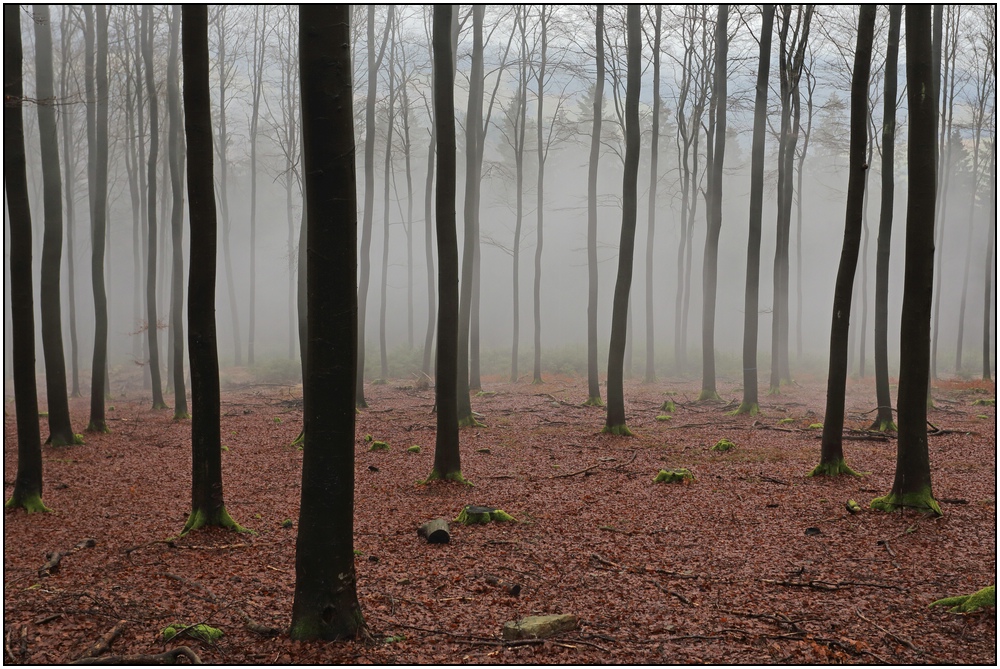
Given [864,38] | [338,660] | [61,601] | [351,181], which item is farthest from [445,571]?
[864,38]

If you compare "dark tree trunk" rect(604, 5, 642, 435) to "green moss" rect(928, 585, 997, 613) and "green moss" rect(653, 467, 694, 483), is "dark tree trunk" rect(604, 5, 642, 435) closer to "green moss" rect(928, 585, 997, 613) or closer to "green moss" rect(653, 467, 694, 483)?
"green moss" rect(653, 467, 694, 483)

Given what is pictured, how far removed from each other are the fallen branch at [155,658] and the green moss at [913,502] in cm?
662

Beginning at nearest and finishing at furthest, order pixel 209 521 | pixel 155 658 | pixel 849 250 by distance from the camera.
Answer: pixel 155 658 < pixel 209 521 < pixel 849 250

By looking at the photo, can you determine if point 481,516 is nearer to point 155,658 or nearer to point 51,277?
point 155,658

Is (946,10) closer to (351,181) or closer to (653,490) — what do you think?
(653,490)

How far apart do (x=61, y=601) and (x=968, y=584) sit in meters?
6.66

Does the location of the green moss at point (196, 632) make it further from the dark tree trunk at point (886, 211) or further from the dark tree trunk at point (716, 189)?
the dark tree trunk at point (716, 189)

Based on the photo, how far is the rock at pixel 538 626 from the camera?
4.29 metres

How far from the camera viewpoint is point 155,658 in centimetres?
384

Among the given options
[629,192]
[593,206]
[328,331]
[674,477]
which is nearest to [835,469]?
[674,477]

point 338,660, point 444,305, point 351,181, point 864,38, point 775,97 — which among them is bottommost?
point 338,660

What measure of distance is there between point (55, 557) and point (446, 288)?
16.7 ft

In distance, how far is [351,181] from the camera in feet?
13.1

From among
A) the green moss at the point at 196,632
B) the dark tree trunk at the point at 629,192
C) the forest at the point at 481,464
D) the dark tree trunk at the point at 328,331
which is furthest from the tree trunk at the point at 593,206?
the green moss at the point at 196,632
